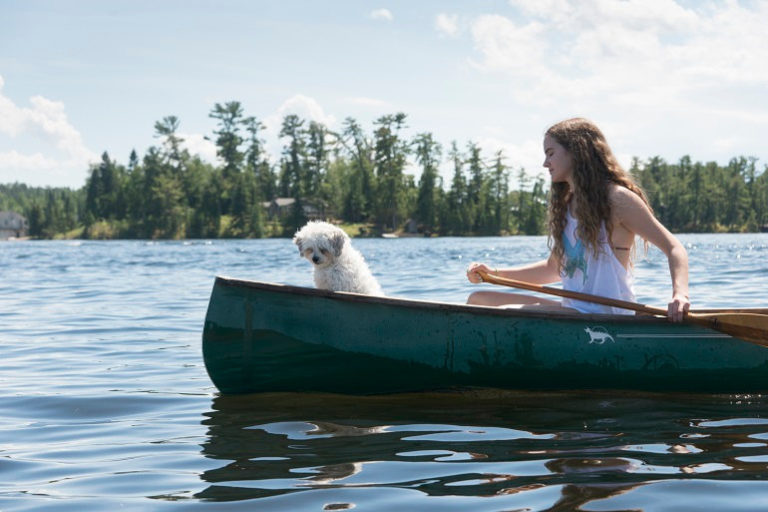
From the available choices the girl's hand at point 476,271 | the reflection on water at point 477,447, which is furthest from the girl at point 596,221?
the reflection on water at point 477,447

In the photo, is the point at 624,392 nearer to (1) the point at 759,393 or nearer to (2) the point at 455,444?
(1) the point at 759,393

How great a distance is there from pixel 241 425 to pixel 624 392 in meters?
2.20

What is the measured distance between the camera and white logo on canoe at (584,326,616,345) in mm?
4785

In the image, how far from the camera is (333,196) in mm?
83000

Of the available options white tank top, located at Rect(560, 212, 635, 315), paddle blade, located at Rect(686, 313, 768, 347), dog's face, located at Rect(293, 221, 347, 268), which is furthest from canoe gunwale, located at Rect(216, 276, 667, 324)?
dog's face, located at Rect(293, 221, 347, 268)

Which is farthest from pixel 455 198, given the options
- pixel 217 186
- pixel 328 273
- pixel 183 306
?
pixel 328 273

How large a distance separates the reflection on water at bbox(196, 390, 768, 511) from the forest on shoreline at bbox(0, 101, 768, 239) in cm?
7351

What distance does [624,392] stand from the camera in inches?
197

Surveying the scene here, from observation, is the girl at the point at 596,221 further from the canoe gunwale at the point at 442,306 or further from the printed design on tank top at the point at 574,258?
the canoe gunwale at the point at 442,306

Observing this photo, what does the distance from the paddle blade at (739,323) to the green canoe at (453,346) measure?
0.21 ft

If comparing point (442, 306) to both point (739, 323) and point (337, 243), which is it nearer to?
point (337, 243)

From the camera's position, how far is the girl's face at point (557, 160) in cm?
475

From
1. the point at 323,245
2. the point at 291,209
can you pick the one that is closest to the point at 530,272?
the point at 323,245

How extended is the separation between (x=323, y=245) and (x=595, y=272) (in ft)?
6.17
